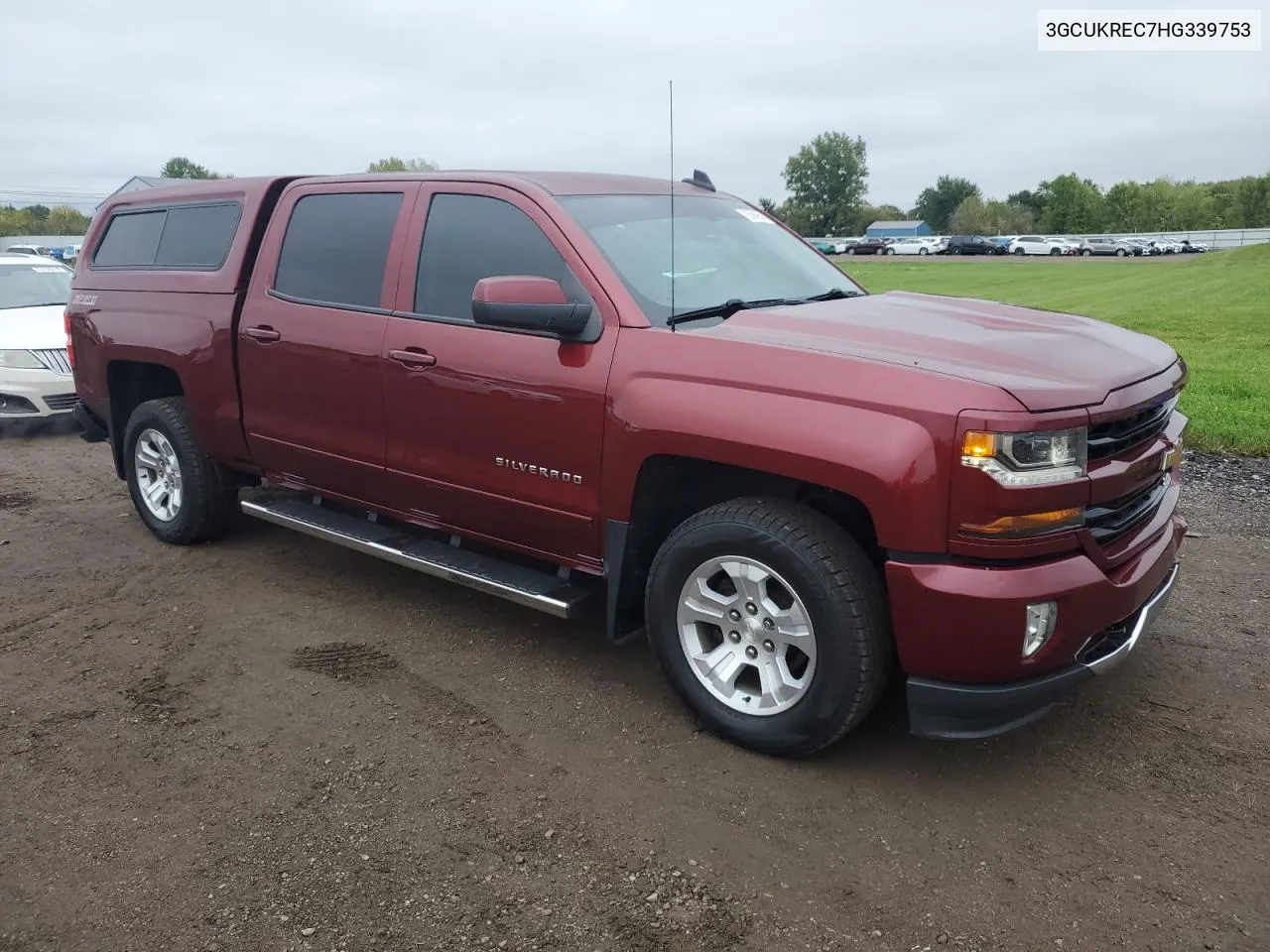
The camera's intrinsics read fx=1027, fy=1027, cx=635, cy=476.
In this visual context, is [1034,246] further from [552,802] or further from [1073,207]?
[552,802]

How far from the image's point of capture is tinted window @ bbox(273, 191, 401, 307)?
451cm

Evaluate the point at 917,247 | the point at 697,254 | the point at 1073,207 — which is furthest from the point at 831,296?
the point at 1073,207

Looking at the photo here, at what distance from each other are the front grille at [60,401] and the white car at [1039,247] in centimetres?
6224

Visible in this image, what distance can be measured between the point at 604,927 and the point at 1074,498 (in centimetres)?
177

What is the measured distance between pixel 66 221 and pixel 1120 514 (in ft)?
336

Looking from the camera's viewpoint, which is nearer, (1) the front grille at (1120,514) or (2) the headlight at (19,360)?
(1) the front grille at (1120,514)

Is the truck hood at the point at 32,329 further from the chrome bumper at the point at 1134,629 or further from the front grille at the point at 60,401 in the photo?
the chrome bumper at the point at 1134,629

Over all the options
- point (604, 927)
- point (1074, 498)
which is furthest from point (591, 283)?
point (604, 927)

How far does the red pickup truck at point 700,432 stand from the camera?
2979mm

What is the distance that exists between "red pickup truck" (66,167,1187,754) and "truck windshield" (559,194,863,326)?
0.8 inches

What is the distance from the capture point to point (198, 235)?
5.48 metres

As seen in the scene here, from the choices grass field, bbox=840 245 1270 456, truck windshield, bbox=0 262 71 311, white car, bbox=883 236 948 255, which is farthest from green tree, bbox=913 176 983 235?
truck windshield, bbox=0 262 71 311

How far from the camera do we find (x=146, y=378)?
5.97 metres

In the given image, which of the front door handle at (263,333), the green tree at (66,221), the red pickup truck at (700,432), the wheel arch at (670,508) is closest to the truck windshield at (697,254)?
the red pickup truck at (700,432)
